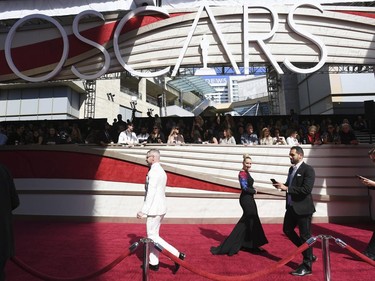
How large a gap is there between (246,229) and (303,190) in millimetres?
1583

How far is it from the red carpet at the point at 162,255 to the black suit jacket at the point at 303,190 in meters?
0.88

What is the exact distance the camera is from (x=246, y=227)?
5.40 meters

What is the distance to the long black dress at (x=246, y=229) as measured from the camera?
5301 mm

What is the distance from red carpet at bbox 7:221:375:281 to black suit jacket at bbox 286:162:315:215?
88 centimetres

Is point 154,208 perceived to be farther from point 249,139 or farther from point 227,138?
point 249,139

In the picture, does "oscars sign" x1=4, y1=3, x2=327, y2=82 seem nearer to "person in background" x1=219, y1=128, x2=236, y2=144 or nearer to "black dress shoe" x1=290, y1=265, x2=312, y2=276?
"person in background" x1=219, y1=128, x2=236, y2=144

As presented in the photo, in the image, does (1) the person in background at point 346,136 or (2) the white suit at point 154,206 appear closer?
(2) the white suit at point 154,206

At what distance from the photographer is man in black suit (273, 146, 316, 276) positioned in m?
4.24

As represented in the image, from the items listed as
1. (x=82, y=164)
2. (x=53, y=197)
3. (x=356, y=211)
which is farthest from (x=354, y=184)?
(x=53, y=197)

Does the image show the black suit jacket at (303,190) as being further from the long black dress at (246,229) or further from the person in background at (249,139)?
the person in background at (249,139)

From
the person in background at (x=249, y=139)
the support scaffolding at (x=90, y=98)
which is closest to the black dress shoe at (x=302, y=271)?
the person in background at (x=249, y=139)

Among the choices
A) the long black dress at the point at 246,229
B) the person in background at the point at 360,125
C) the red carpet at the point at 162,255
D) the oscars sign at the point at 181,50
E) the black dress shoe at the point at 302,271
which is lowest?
the red carpet at the point at 162,255

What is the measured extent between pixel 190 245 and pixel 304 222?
2583mm

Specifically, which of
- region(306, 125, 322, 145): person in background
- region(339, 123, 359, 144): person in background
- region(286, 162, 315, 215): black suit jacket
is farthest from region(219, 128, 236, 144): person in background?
region(286, 162, 315, 215): black suit jacket
